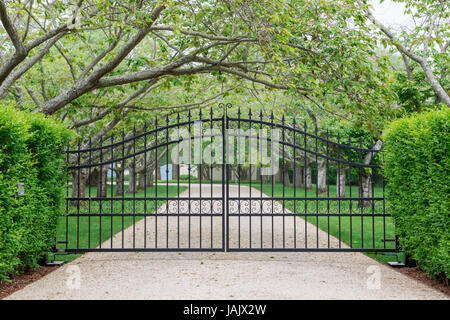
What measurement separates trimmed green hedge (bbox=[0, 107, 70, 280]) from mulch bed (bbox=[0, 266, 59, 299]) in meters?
0.15

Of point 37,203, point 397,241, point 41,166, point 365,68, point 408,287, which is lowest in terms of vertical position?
point 408,287

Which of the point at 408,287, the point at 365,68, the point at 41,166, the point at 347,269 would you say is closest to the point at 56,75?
the point at 41,166

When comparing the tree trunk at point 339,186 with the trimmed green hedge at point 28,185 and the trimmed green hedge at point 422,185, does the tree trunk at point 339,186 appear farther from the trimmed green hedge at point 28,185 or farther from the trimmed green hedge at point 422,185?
the trimmed green hedge at point 28,185

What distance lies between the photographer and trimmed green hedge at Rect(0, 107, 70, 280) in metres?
5.55

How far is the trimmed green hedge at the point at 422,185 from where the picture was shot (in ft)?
18.6

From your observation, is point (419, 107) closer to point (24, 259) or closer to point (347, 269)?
point (347, 269)

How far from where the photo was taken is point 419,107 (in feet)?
44.7

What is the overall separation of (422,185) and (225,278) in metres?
3.39

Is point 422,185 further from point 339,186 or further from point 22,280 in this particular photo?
point 22,280

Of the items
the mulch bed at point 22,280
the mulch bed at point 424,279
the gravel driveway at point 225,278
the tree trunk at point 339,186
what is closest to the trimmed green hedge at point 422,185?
the mulch bed at point 424,279

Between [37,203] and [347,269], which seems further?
[347,269]

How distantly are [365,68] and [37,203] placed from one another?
687cm
